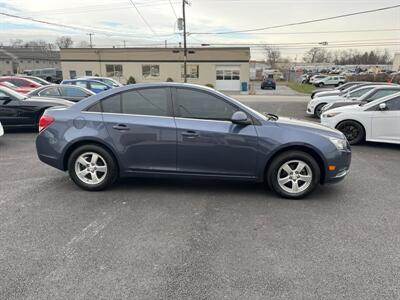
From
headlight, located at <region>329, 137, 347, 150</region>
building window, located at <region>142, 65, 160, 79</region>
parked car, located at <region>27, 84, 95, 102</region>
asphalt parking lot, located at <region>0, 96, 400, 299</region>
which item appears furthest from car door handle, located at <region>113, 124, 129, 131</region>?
building window, located at <region>142, 65, 160, 79</region>

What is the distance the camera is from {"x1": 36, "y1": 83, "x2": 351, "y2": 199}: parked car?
15.3 ft

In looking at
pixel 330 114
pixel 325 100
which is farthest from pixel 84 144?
pixel 325 100

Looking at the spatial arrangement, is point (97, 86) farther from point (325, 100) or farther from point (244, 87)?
point (244, 87)

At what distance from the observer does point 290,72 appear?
2835 inches

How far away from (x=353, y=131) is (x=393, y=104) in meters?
1.10

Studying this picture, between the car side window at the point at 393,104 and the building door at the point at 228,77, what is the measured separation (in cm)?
3398

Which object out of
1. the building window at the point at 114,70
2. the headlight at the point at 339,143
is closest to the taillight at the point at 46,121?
the headlight at the point at 339,143

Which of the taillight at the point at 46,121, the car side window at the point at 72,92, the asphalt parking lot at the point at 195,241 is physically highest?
the car side window at the point at 72,92

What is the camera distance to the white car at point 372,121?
824 cm

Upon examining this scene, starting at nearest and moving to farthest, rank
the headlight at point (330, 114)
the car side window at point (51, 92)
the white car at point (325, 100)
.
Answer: the headlight at point (330, 114) < the car side window at point (51, 92) < the white car at point (325, 100)

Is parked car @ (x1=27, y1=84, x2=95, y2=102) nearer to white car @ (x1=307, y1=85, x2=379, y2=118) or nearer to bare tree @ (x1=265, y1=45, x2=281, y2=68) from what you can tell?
white car @ (x1=307, y1=85, x2=379, y2=118)

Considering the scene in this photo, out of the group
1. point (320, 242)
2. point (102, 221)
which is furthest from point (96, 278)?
point (320, 242)

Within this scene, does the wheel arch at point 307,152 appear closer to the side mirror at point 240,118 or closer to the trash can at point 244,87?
the side mirror at point 240,118

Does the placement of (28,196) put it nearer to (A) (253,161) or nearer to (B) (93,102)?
(B) (93,102)
